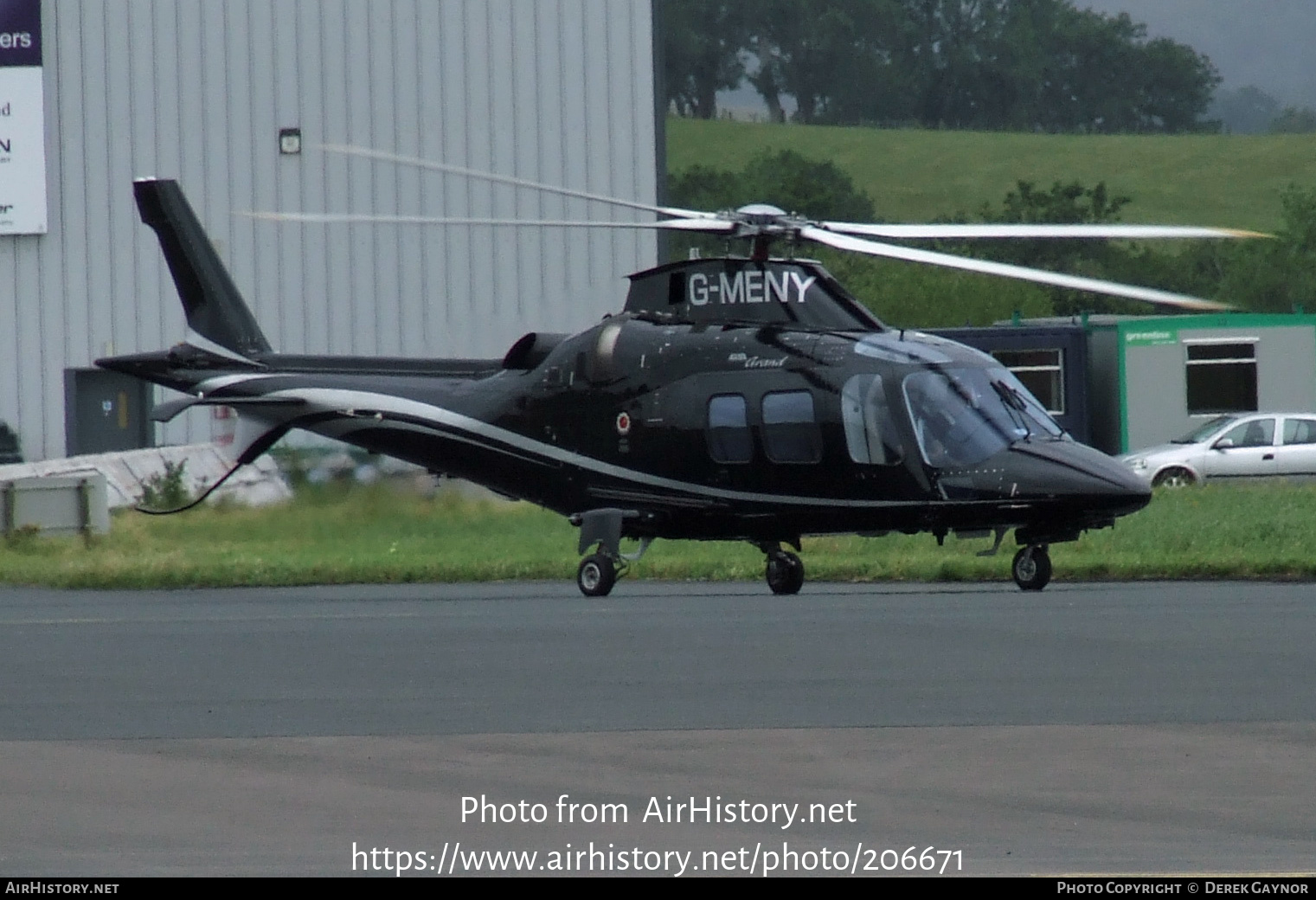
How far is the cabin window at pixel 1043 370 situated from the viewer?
41281 millimetres

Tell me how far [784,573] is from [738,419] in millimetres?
1614

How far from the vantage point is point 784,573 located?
21.4 meters

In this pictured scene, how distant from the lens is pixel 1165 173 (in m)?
128

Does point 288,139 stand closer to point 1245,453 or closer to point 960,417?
point 1245,453

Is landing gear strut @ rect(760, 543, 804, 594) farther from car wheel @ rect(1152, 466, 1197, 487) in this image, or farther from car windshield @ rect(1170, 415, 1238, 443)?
car windshield @ rect(1170, 415, 1238, 443)

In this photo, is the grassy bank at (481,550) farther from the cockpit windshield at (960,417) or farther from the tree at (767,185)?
the tree at (767,185)

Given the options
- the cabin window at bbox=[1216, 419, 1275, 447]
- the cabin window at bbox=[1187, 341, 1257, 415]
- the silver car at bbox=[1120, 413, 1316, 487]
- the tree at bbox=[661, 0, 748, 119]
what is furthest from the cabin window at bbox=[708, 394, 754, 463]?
the tree at bbox=[661, 0, 748, 119]

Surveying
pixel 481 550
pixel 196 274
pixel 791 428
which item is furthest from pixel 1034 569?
pixel 196 274

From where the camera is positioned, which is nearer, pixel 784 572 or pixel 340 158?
pixel 784 572

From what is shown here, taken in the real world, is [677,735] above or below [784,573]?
below

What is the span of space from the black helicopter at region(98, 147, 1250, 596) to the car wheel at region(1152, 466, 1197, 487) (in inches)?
694

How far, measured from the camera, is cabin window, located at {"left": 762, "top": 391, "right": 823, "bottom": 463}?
20.2 meters

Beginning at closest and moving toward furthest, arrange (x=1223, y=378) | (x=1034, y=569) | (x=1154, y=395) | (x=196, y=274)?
(x=1034, y=569)
(x=196, y=274)
(x=1154, y=395)
(x=1223, y=378)

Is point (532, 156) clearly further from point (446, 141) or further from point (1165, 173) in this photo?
point (1165, 173)
